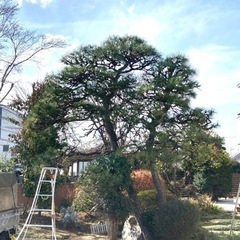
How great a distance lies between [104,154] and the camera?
12703mm

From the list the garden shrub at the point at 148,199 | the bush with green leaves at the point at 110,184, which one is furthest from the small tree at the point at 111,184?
the garden shrub at the point at 148,199

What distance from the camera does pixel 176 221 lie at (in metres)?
10.6

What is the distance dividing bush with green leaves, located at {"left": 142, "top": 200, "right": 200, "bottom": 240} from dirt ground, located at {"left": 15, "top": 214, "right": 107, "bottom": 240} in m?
2.97

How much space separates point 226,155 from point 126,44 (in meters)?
14.5

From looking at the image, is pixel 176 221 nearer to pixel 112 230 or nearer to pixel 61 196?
pixel 112 230

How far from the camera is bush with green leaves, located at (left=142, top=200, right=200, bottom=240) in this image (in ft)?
34.8

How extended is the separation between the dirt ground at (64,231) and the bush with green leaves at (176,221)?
2.97 metres

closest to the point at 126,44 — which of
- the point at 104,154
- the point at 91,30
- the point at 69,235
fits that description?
the point at 91,30

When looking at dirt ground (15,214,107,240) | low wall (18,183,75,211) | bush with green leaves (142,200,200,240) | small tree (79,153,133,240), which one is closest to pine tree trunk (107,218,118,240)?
small tree (79,153,133,240)

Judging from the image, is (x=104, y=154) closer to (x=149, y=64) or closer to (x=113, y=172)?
(x=113, y=172)

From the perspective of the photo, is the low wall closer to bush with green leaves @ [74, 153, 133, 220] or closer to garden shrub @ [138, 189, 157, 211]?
garden shrub @ [138, 189, 157, 211]

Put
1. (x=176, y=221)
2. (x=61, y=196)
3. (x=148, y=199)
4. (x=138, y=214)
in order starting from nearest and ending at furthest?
(x=176, y=221), (x=138, y=214), (x=148, y=199), (x=61, y=196)

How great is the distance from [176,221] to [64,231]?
5368 mm

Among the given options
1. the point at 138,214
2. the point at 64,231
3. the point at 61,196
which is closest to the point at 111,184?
the point at 138,214
